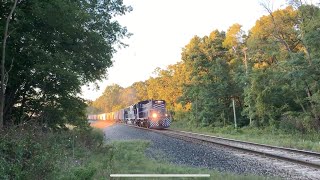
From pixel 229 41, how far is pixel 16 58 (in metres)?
34.6

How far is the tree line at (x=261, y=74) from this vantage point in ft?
83.3

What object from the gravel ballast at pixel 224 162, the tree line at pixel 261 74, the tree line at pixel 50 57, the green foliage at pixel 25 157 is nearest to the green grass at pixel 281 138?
the tree line at pixel 261 74

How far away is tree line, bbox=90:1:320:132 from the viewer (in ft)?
83.3

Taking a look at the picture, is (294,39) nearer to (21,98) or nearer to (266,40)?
(266,40)

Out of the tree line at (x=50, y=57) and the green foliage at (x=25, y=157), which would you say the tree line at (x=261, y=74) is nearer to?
the tree line at (x=50, y=57)

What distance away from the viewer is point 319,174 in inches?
386

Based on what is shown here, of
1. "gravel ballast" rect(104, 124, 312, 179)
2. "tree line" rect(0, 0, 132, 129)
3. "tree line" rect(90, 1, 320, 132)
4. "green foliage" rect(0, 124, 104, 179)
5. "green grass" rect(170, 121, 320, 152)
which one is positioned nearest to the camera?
"green foliage" rect(0, 124, 104, 179)

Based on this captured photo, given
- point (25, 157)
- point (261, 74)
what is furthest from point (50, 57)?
point (261, 74)

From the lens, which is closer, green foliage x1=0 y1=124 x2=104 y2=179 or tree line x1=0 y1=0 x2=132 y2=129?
green foliage x1=0 y1=124 x2=104 y2=179

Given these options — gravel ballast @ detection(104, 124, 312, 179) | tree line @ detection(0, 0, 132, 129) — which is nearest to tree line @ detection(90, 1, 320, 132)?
tree line @ detection(0, 0, 132, 129)

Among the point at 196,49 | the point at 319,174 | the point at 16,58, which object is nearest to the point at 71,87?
the point at 16,58

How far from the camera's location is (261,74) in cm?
2991

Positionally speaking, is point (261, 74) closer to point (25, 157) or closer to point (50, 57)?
point (50, 57)

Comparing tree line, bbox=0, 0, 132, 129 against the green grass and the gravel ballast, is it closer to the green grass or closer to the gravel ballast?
the gravel ballast
